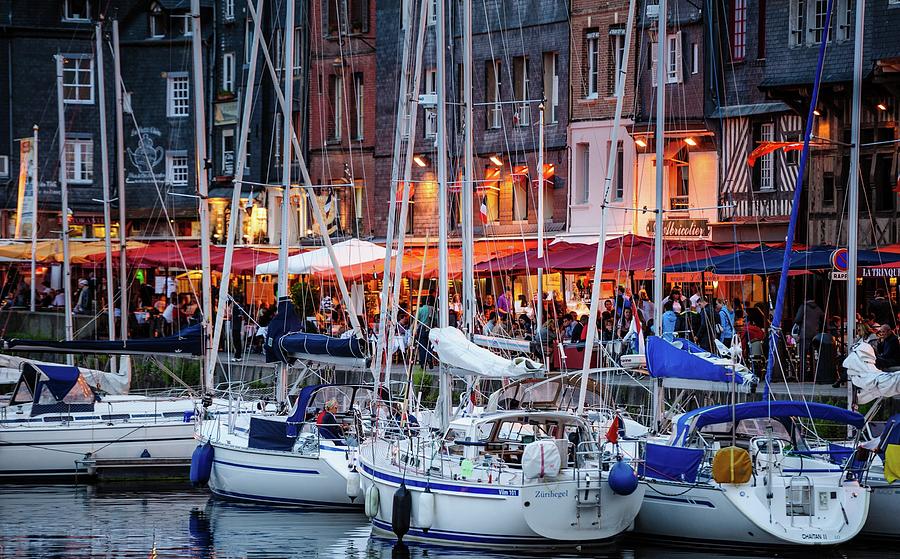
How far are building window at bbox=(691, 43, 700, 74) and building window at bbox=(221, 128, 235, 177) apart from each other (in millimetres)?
25639

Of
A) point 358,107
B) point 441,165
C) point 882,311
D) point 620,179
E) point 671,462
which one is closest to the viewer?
point 671,462

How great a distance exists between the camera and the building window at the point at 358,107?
62469 mm

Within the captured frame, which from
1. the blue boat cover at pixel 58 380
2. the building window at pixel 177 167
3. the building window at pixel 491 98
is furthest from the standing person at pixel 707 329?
the building window at pixel 177 167

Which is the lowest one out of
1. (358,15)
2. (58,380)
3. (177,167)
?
(58,380)

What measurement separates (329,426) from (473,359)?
4934 millimetres

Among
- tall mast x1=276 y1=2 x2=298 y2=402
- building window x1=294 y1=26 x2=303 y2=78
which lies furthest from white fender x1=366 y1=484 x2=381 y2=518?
building window x1=294 y1=26 x2=303 y2=78

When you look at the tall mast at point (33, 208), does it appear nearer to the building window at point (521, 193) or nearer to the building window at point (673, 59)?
the building window at point (521, 193)

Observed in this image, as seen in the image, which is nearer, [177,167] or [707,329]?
[707,329]

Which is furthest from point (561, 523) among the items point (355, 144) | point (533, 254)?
point (355, 144)

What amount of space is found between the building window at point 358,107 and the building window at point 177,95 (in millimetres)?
13866

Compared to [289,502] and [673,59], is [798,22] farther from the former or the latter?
[289,502]

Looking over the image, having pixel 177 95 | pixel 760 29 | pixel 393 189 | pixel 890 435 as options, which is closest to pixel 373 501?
pixel 393 189

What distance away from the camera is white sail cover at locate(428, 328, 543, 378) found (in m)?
27.3

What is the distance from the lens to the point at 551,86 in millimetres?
55000
